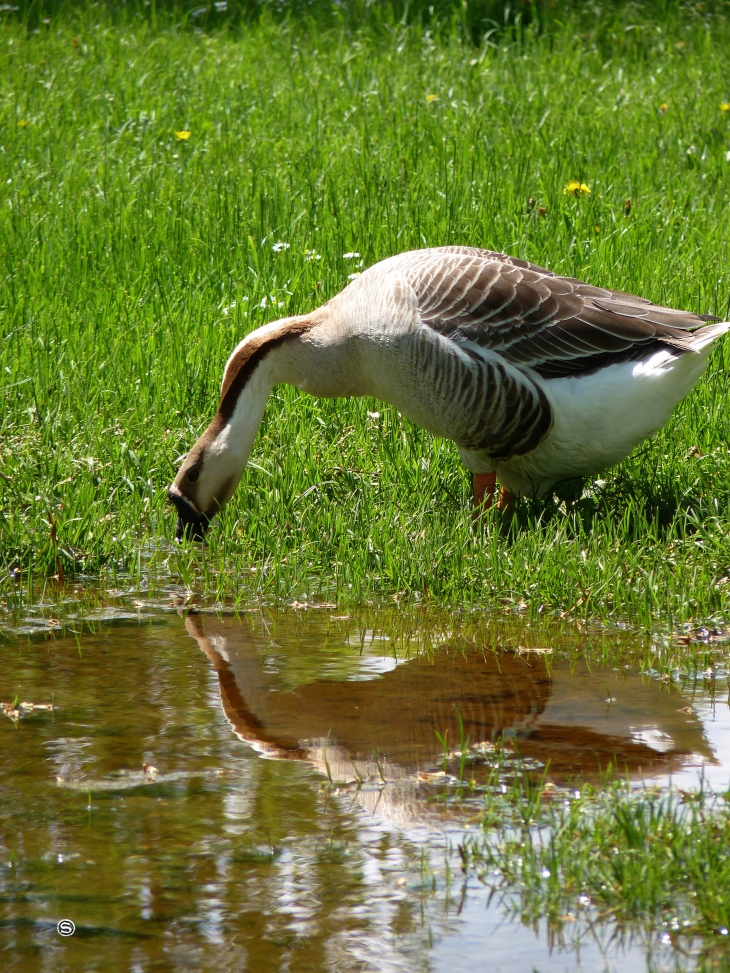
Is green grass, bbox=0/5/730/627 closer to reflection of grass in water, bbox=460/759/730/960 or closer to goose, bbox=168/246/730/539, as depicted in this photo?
goose, bbox=168/246/730/539

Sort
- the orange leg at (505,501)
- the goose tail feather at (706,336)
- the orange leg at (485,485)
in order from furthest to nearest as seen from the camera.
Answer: the orange leg at (505,501)
the orange leg at (485,485)
the goose tail feather at (706,336)

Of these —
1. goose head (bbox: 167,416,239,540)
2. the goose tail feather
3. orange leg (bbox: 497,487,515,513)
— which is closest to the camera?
the goose tail feather

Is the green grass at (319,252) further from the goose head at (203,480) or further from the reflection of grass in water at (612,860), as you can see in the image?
the reflection of grass in water at (612,860)

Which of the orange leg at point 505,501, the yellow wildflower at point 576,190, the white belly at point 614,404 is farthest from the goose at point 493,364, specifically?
the yellow wildflower at point 576,190

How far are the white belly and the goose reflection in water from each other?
3.98ft

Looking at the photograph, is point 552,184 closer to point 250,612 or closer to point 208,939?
point 250,612

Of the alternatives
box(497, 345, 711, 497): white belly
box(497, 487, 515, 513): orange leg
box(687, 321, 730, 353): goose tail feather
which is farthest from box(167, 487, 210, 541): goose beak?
box(687, 321, 730, 353): goose tail feather

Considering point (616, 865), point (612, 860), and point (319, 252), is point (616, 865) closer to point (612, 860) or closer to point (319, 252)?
point (612, 860)

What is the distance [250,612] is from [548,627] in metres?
1.14

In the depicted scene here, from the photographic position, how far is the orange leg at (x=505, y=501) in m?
5.50

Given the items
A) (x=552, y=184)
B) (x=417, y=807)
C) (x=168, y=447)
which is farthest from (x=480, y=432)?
(x=552, y=184)

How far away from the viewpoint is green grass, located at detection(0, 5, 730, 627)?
16.1 ft

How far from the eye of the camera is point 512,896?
270 cm

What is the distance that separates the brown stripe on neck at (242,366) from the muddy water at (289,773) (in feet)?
3.48
